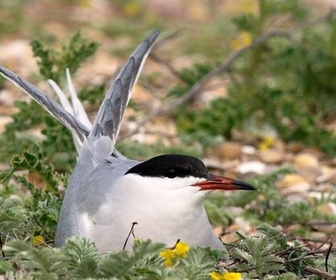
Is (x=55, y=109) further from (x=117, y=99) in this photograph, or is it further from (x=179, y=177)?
(x=179, y=177)

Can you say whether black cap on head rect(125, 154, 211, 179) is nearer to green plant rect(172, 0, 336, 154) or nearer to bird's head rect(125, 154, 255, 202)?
bird's head rect(125, 154, 255, 202)

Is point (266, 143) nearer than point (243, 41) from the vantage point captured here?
Yes

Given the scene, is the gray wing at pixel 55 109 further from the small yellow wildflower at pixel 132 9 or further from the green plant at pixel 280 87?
the small yellow wildflower at pixel 132 9

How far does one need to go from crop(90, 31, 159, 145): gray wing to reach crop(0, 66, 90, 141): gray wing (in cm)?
7

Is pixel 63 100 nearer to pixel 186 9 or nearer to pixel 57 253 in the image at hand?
pixel 57 253

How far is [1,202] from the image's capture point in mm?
3939

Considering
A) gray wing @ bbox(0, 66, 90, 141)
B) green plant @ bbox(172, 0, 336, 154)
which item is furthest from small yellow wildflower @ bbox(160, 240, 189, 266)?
green plant @ bbox(172, 0, 336, 154)

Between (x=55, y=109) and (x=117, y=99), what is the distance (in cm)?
32

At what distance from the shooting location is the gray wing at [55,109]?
4840mm

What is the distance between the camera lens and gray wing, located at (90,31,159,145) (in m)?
4.86

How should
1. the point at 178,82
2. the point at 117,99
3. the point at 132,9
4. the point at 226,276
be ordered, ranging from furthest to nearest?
1. the point at 132,9
2. the point at 178,82
3. the point at 117,99
4. the point at 226,276

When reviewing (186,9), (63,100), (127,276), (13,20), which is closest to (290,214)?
(63,100)

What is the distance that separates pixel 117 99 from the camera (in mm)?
5031

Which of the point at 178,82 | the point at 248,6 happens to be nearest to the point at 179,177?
the point at 248,6
